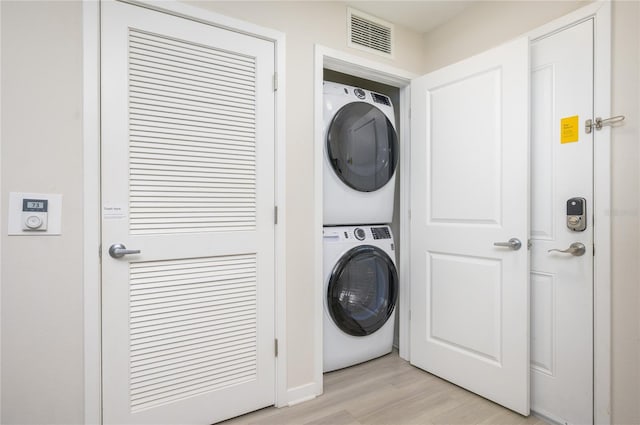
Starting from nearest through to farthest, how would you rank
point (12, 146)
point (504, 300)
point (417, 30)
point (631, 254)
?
point (12, 146) → point (631, 254) → point (504, 300) → point (417, 30)

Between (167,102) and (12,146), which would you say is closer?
(12,146)

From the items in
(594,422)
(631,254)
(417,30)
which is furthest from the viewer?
(417,30)

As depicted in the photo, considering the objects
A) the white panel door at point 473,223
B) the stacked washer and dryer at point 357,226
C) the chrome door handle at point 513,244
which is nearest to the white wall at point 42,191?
the stacked washer and dryer at point 357,226

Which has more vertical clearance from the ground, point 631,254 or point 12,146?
point 12,146

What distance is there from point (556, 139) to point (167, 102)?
77.6 inches

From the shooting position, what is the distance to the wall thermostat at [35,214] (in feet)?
4.17

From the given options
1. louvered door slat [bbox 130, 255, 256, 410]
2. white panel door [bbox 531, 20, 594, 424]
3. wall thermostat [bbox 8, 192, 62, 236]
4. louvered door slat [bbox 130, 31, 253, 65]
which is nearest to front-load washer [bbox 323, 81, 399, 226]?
louvered door slat [bbox 130, 31, 253, 65]

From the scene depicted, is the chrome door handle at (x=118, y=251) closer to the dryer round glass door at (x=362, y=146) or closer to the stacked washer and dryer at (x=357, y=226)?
the stacked washer and dryer at (x=357, y=226)

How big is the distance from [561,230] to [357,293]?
4.01 feet

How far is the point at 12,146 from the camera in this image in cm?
125

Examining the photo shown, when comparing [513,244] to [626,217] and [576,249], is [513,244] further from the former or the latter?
[626,217]

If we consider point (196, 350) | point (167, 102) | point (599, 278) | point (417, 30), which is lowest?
point (196, 350)

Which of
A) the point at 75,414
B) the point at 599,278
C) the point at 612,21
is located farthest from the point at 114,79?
the point at 599,278

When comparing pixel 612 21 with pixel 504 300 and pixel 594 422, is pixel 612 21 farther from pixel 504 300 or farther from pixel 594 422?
pixel 594 422
